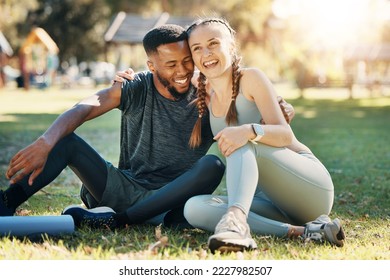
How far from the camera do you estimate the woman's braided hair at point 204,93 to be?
12.6 ft

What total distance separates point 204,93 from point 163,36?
43 centimetres

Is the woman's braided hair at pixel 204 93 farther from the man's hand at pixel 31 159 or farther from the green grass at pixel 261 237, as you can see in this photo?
the man's hand at pixel 31 159

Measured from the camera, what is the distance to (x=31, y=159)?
3754 millimetres

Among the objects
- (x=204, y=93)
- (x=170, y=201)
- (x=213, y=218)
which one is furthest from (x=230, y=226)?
(x=204, y=93)

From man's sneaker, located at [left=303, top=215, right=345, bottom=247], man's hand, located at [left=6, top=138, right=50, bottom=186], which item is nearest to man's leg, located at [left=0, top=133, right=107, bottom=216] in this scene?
man's hand, located at [left=6, top=138, right=50, bottom=186]

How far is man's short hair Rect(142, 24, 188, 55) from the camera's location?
4062 millimetres

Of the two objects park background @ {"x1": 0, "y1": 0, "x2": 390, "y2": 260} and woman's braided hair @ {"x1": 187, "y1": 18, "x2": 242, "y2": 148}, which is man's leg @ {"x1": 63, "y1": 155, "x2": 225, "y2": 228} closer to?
park background @ {"x1": 0, "y1": 0, "x2": 390, "y2": 260}

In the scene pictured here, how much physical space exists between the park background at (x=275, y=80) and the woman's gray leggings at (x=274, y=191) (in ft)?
0.38

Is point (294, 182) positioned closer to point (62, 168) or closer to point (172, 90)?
point (172, 90)

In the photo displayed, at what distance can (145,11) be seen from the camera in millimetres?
46844

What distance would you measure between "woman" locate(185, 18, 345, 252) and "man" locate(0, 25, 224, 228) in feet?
0.60

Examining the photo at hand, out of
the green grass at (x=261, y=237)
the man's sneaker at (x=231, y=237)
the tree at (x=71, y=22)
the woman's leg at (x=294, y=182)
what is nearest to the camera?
the man's sneaker at (x=231, y=237)

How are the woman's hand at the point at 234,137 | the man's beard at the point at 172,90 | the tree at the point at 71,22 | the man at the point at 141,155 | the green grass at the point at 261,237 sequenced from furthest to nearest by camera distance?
the tree at the point at 71,22
the man's beard at the point at 172,90
the man at the point at 141,155
the woman's hand at the point at 234,137
the green grass at the point at 261,237

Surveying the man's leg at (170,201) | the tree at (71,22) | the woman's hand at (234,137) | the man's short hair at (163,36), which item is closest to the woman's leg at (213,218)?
the man's leg at (170,201)
